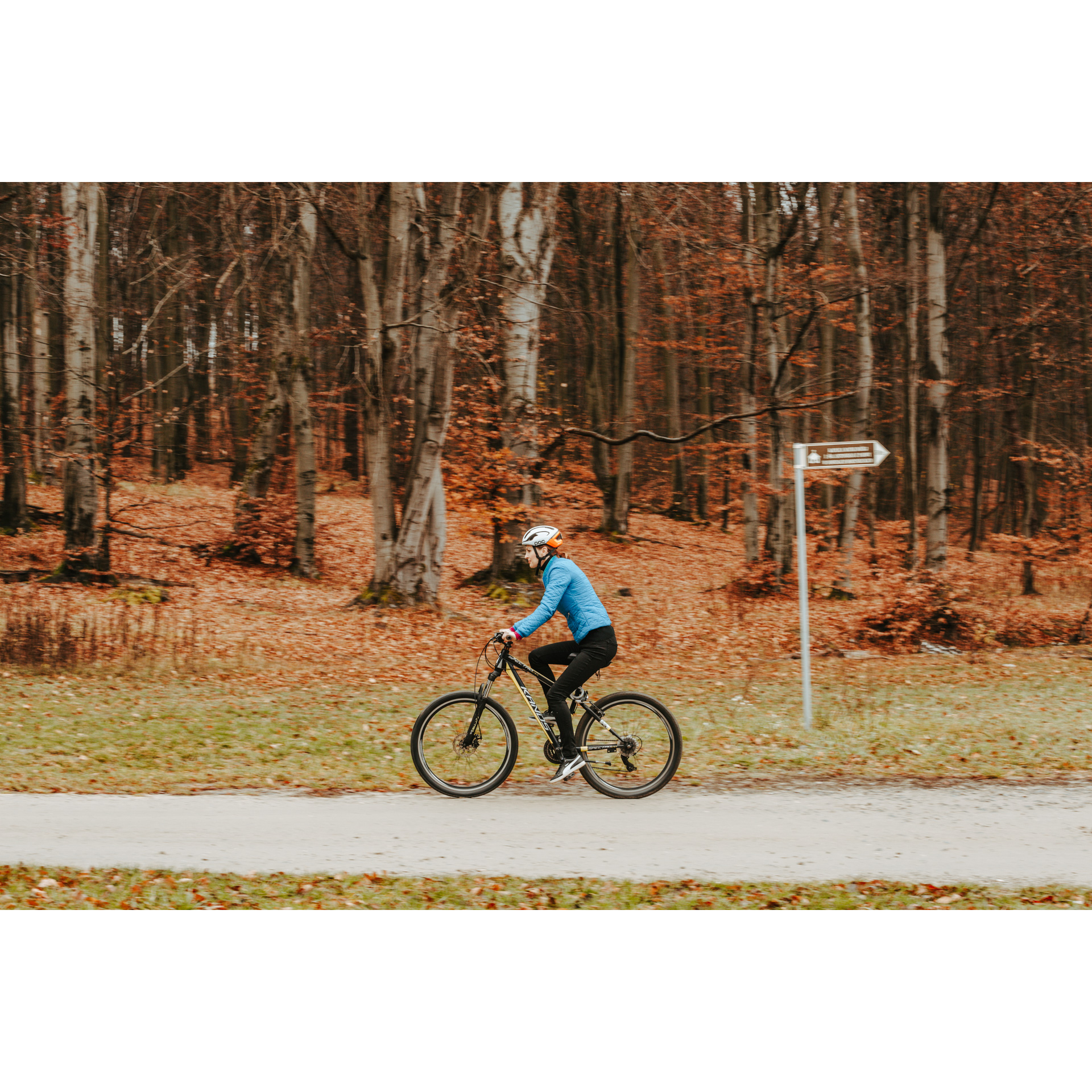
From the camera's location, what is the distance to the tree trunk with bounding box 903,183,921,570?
19.3 m

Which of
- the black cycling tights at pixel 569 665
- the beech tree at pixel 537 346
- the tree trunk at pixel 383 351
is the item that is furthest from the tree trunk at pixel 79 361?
the black cycling tights at pixel 569 665

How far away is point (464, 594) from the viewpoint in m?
20.1

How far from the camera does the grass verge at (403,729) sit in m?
8.67

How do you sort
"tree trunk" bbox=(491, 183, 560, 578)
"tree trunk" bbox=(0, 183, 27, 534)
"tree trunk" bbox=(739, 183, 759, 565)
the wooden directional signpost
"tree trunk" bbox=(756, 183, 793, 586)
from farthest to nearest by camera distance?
"tree trunk" bbox=(0, 183, 27, 534), "tree trunk" bbox=(739, 183, 759, 565), "tree trunk" bbox=(756, 183, 793, 586), "tree trunk" bbox=(491, 183, 560, 578), the wooden directional signpost

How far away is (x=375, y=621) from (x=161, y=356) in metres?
15.8

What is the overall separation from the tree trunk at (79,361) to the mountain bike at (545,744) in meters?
13.0

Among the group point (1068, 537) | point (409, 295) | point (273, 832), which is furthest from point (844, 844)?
point (409, 295)

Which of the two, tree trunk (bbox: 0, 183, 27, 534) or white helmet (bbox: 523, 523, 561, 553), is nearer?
white helmet (bbox: 523, 523, 561, 553)

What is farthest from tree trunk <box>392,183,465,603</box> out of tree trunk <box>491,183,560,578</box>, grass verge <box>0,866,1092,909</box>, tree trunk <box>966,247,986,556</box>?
tree trunk <box>966,247,986,556</box>

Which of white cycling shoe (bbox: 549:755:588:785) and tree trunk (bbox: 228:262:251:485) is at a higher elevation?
tree trunk (bbox: 228:262:251:485)

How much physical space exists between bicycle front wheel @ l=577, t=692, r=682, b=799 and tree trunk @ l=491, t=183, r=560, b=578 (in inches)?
426

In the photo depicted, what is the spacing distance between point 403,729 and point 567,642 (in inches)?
133

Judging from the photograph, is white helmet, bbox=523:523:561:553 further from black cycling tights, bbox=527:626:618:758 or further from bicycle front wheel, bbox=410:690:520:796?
bicycle front wheel, bbox=410:690:520:796

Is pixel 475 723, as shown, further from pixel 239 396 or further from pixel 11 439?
pixel 239 396
